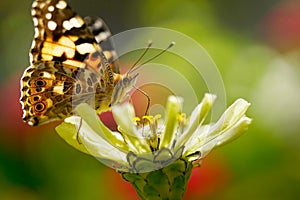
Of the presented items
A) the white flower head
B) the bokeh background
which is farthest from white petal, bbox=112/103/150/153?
the bokeh background

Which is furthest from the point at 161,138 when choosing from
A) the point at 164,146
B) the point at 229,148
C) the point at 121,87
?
the point at 229,148

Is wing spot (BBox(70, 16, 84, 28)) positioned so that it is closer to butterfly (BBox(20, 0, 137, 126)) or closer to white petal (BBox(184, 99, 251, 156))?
butterfly (BBox(20, 0, 137, 126))

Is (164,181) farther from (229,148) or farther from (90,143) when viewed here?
(229,148)

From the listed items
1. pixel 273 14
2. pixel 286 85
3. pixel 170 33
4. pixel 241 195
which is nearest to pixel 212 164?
pixel 241 195

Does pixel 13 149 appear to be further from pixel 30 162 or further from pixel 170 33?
pixel 170 33

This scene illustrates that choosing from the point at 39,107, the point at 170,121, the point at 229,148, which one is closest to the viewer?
the point at 170,121

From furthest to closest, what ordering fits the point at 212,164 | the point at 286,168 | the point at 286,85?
the point at 286,85, the point at 286,168, the point at 212,164

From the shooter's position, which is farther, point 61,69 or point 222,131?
point 61,69
